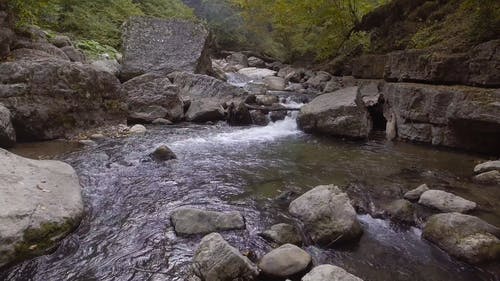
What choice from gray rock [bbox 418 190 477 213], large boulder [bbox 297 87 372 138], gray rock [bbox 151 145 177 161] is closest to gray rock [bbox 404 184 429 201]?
gray rock [bbox 418 190 477 213]

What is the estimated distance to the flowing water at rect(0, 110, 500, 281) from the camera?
362 cm

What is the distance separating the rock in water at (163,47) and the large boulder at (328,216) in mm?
9260

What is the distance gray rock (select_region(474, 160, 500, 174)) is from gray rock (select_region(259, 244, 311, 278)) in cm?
438

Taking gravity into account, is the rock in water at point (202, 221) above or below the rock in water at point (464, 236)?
above

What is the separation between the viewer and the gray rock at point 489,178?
5.85m

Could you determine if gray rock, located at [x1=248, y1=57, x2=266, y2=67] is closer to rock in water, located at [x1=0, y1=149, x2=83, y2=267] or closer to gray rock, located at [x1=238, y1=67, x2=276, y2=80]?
gray rock, located at [x1=238, y1=67, x2=276, y2=80]

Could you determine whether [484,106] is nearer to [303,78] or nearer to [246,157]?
[246,157]

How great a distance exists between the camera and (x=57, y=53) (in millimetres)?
9484

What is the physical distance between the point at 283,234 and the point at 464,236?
1956 mm

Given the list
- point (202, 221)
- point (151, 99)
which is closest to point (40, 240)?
point (202, 221)

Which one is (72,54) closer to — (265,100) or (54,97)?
(54,97)

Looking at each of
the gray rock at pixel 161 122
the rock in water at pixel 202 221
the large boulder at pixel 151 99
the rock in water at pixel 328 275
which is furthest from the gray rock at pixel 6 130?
the rock in water at pixel 328 275

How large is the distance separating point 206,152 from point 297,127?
3263mm

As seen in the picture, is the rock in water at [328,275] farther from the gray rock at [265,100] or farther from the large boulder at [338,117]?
the gray rock at [265,100]
